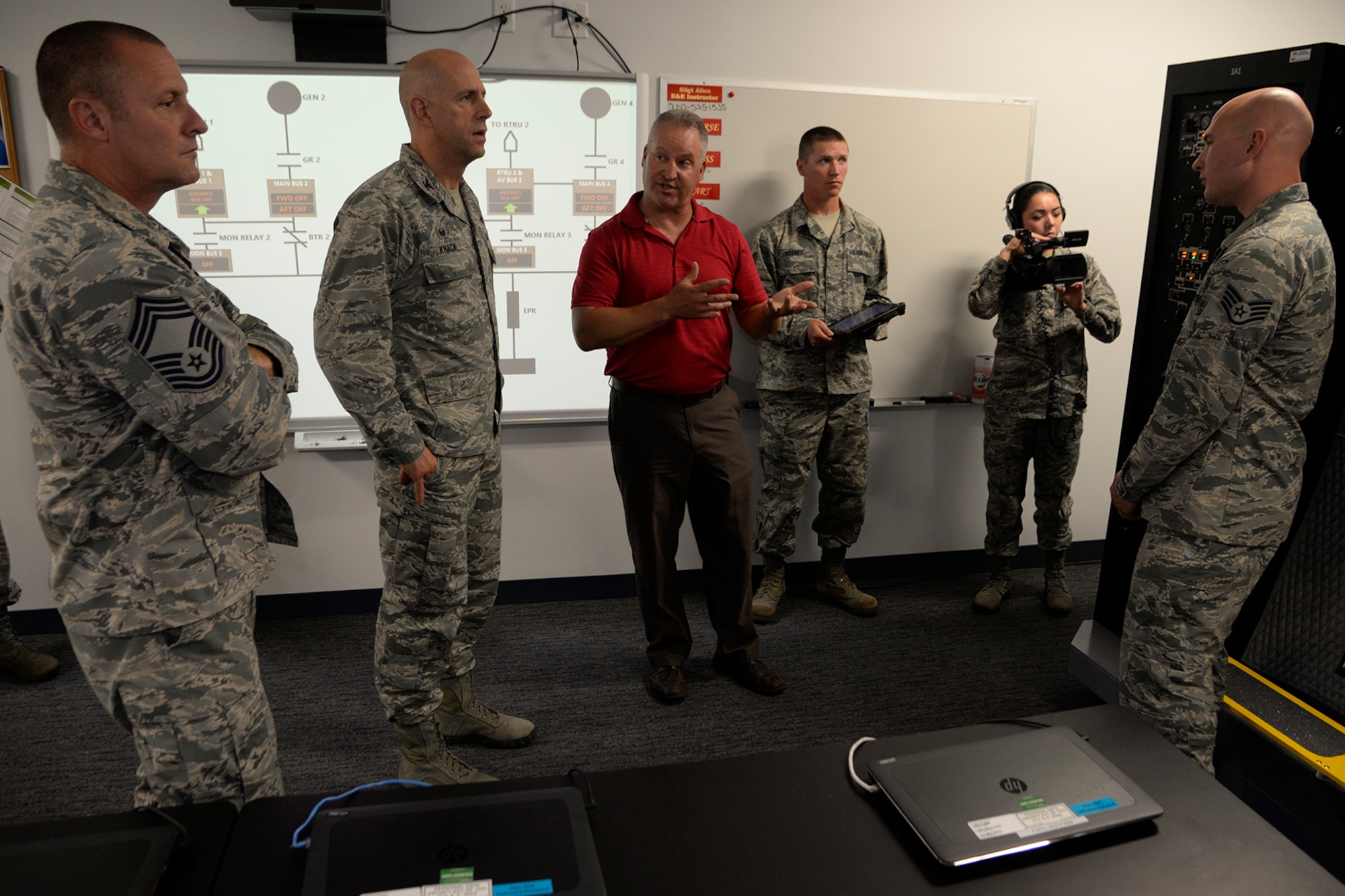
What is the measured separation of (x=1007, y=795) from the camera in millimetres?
851

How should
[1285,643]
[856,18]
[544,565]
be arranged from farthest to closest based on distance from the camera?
[544,565], [856,18], [1285,643]

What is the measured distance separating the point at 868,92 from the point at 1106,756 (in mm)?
2702

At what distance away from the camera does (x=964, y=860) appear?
77 cm

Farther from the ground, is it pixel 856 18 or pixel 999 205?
pixel 856 18

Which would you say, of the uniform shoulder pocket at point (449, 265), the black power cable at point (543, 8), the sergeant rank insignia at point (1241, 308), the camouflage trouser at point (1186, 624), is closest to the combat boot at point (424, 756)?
the uniform shoulder pocket at point (449, 265)

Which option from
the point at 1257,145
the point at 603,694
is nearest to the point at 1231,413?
the point at 1257,145

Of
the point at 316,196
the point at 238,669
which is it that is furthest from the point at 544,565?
the point at 238,669

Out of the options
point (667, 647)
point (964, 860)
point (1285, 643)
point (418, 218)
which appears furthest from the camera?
point (667, 647)

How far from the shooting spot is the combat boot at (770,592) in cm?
305

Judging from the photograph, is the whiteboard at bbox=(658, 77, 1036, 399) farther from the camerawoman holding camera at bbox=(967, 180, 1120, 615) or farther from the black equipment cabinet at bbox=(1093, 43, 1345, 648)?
the black equipment cabinet at bbox=(1093, 43, 1345, 648)

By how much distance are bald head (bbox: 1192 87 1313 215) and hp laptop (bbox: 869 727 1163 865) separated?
4.69 ft

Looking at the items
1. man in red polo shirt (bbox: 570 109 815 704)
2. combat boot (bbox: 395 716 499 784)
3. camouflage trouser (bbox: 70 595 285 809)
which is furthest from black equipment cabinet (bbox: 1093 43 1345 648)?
camouflage trouser (bbox: 70 595 285 809)

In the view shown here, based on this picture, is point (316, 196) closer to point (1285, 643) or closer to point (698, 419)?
point (698, 419)

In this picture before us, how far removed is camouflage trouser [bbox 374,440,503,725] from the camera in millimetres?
1843
